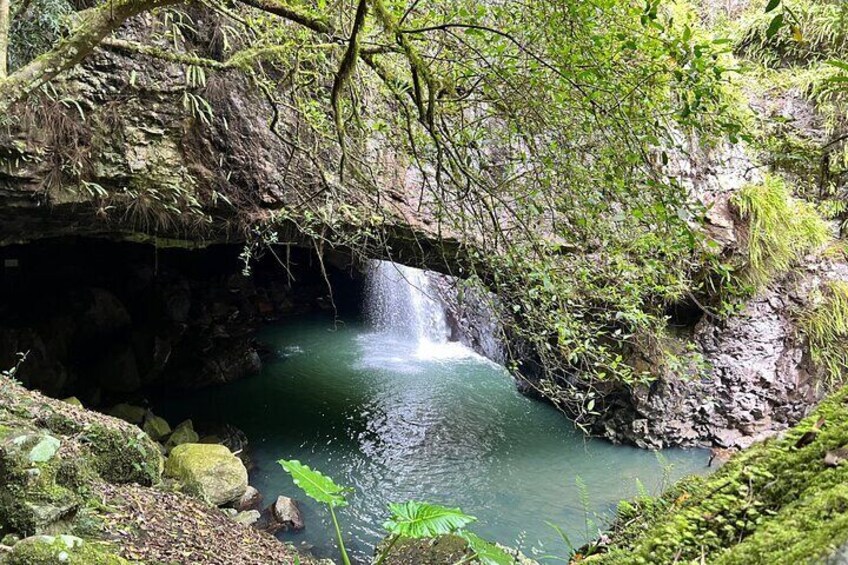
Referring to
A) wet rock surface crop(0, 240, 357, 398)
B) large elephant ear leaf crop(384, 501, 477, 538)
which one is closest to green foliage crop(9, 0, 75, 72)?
wet rock surface crop(0, 240, 357, 398)

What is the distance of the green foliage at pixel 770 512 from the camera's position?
700mm

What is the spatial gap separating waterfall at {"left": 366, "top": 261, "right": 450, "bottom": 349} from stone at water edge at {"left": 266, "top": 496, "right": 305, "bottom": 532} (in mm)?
6179

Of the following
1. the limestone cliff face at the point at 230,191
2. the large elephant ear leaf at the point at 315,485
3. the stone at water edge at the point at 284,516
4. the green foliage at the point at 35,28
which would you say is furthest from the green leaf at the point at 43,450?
the green foliage at the point at 35,28

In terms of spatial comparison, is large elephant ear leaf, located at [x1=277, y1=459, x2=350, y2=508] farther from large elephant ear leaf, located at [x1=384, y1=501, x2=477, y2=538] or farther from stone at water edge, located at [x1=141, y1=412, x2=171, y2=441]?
stone at water edge, located at [x1=141, y1=412, x2=171, y2=441]

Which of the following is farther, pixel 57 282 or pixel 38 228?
pixel 57 282

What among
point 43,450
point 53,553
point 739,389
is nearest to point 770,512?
point 53,553

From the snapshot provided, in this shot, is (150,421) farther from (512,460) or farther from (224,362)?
(512,460)

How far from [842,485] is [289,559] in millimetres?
3604

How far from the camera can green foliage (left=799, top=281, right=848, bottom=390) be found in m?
6.77

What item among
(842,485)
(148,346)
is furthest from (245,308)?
(842,485)

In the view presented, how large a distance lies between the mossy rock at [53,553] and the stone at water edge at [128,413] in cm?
508

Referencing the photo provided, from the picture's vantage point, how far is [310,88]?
381 centimetres

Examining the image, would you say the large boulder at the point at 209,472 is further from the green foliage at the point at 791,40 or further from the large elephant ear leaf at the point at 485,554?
the green foliage at the point at 791,40

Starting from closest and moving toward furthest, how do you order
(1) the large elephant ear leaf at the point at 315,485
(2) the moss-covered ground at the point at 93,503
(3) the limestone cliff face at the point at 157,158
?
(1) the large elephant ear leaf at the point at 315,485
(2) the moss-covered ground at the point at 93,503
(3) the limestone cliff face at the point at 157,158
